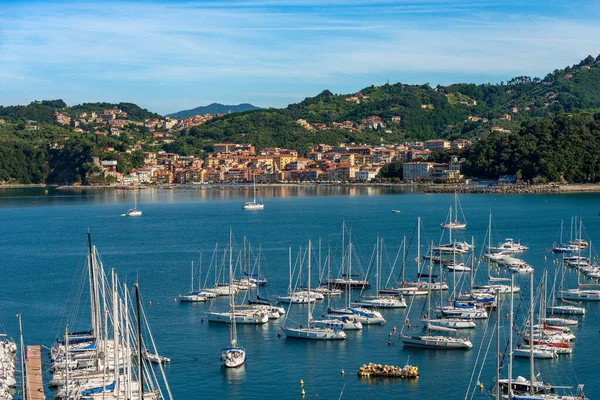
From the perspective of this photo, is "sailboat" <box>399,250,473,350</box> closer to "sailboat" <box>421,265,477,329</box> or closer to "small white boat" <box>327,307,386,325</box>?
"sailboat" <box>421,265,477,329</box>

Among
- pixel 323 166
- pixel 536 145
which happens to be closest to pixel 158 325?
pixel 536 145

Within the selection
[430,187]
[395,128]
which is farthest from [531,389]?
[395,128]

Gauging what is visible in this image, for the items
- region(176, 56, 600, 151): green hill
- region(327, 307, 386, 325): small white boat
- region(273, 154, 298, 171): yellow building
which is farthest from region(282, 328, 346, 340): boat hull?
region(176, 56, 600, 151): green hill

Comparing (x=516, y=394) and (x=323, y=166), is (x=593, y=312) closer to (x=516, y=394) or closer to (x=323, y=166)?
(x=516, y=394)

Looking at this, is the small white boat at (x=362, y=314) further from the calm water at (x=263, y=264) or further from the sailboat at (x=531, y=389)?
the sailboat at (x=531, y=389)

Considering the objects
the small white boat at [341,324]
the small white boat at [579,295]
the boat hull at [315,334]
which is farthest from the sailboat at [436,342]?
the small white boat at [579,295]

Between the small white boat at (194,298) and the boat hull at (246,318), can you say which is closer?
the boat hull at (246,318)

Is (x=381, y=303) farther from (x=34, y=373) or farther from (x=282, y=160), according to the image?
(x=282, y=160)
